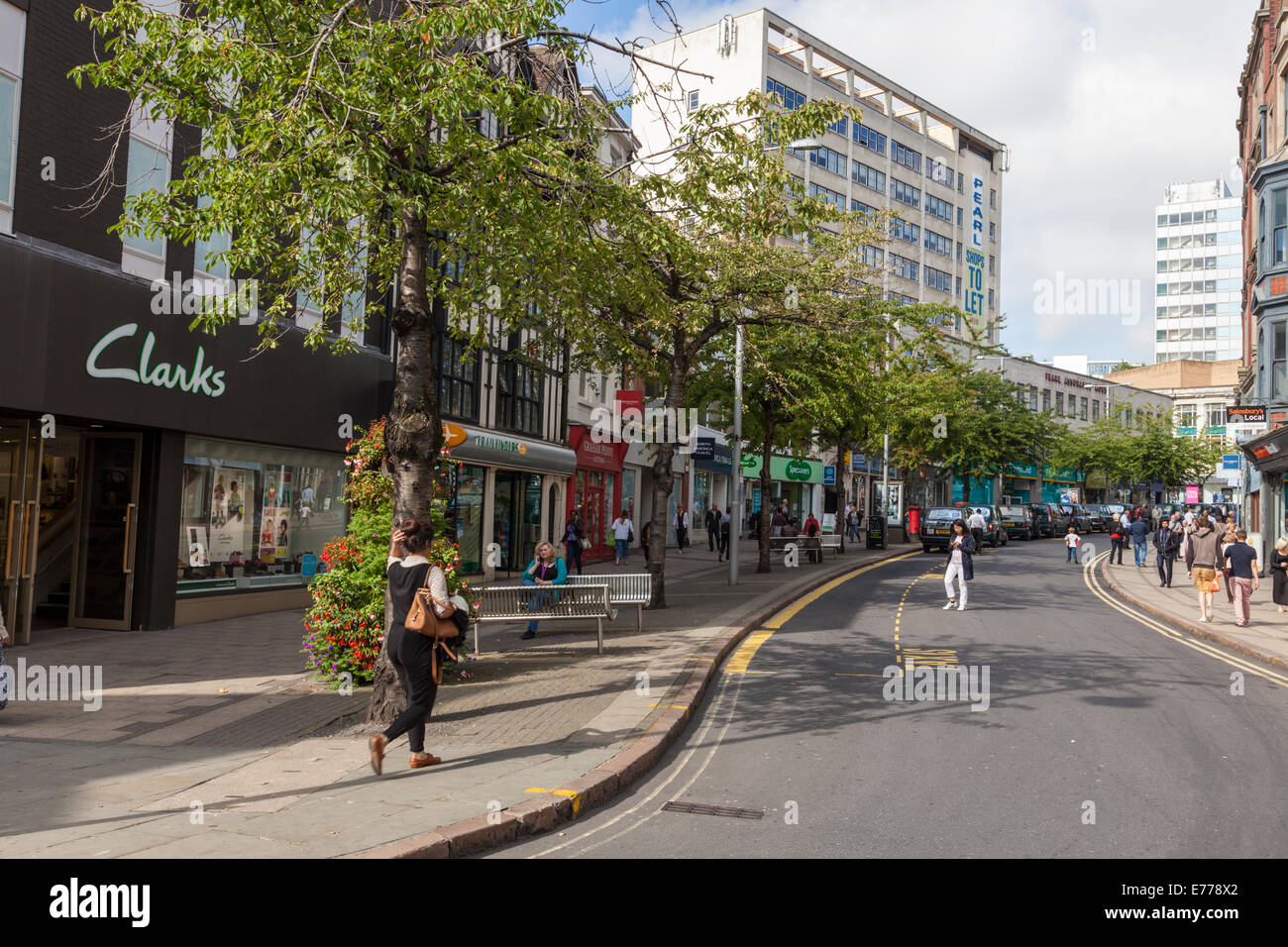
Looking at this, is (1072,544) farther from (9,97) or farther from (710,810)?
(9,97)

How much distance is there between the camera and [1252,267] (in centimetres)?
3081

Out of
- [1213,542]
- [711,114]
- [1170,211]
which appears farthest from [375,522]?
[1170,211]

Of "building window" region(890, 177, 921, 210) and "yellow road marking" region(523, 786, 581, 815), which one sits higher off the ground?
"building window" region(890, 177, 921, 210)

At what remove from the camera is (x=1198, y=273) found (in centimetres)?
11619

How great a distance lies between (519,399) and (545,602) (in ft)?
46.9

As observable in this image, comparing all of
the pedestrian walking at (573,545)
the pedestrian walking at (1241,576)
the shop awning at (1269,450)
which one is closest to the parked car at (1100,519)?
the shop awning at (1269,450)

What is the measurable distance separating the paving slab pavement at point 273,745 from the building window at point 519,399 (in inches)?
515

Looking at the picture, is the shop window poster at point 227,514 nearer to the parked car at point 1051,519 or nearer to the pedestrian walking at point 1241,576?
the pedestrian walking at point 1241,576

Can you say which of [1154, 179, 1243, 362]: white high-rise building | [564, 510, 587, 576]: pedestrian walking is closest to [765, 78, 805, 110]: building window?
[564, 510, 587, 576]: pedestrian walking

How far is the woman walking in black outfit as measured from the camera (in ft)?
21.9

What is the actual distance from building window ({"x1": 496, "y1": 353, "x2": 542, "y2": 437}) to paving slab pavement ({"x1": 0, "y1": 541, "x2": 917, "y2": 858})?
13.1m
